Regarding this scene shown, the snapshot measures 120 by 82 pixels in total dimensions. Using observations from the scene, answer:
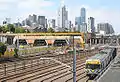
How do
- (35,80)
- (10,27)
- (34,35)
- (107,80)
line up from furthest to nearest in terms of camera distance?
1. (10,27)
2. (34,35)
3. (35,80)
4. (107,80)

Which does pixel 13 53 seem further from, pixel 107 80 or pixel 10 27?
pixel 10 27

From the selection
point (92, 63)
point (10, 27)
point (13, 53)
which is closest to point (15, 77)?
point (92, 63)

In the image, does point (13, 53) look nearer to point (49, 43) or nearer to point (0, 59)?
point (0, 59)

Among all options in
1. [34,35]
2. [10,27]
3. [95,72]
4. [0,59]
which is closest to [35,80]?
[95,72]

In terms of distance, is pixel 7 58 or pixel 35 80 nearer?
pixel 35 80

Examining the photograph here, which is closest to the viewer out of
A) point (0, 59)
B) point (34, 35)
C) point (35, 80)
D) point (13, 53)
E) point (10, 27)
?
point (35, 80)

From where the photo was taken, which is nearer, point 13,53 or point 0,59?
point 0,59

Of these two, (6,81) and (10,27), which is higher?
(10,27)

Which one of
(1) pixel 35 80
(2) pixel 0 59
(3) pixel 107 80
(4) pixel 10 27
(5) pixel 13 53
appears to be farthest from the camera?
(4) pixel 10 27

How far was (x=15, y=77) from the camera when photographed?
30.8m

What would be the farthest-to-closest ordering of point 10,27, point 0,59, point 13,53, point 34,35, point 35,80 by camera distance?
point 10,27 → point 34,35 → point 13,53 → point 0,59 → point 35,80

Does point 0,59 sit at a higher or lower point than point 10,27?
lower

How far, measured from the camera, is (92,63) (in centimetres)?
3072

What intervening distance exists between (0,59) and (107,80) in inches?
1094
